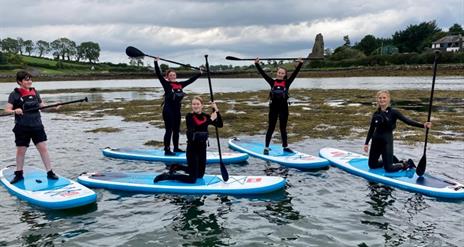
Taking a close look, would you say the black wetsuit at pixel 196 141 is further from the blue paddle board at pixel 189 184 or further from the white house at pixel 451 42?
the white house at pixel 451 42

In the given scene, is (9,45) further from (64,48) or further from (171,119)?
(171,119)

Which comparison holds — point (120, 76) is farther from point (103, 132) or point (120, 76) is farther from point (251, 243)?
point (251, 243)

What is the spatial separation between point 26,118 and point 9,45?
185 m

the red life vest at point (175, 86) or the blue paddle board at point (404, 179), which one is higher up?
the red life vest at point (175, 86)

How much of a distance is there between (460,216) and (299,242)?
353 cm

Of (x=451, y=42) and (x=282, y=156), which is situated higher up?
(x=451, y=42)

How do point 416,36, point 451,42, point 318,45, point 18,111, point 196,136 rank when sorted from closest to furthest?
point 18,111, point 196,136, point 451,42, point 416,36, point 318,45

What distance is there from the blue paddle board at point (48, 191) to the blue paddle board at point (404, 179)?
6.79 meters

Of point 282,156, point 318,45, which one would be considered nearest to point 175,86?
point 282,156

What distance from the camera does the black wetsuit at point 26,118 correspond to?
9289 mm

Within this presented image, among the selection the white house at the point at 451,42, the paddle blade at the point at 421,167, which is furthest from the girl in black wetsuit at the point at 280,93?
the white house at the point at 451,42

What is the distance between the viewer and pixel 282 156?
1263cm

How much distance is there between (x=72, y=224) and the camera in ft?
26.2

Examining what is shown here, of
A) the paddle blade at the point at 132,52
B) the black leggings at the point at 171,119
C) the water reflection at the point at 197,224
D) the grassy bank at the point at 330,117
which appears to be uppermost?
the paddle blade at the point at 132,52
